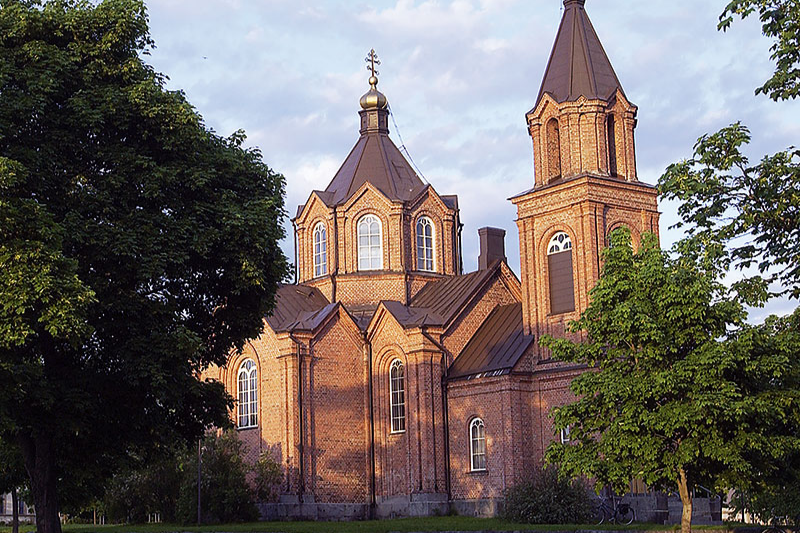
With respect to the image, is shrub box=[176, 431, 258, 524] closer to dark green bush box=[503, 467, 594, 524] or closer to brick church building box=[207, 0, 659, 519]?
brick church building box=[207, 0, 659, 519]

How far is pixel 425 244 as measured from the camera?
50.1 m

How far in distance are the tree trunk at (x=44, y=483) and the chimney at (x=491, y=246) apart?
87.9 ft

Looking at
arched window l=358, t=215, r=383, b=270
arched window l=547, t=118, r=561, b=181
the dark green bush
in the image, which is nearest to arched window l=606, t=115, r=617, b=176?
arched window l=547, t=118, r=561, b=181

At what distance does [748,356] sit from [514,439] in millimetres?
19315

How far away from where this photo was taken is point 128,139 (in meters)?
24.0

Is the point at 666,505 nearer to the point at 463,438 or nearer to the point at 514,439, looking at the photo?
the point at 514,439

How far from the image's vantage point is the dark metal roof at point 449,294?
45.5 meters

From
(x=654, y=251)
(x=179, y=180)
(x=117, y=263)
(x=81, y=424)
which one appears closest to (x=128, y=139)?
(x=179, y=180)

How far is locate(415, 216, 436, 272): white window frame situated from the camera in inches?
Result: 1961

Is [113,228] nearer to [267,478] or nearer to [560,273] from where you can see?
[560,273]

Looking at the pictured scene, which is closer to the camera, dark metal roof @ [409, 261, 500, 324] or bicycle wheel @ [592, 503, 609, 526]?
bicycle wheel @ [592, 503, 609, 526]

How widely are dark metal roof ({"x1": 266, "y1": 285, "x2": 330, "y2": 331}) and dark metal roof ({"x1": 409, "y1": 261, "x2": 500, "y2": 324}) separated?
14.1 ft

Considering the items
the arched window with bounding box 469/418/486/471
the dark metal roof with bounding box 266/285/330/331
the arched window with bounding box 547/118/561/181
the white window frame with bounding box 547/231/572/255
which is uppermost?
the arched window with bounding box 547/118/561/181

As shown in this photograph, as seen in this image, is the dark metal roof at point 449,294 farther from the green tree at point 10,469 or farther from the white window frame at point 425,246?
the green tree at point 10,469
